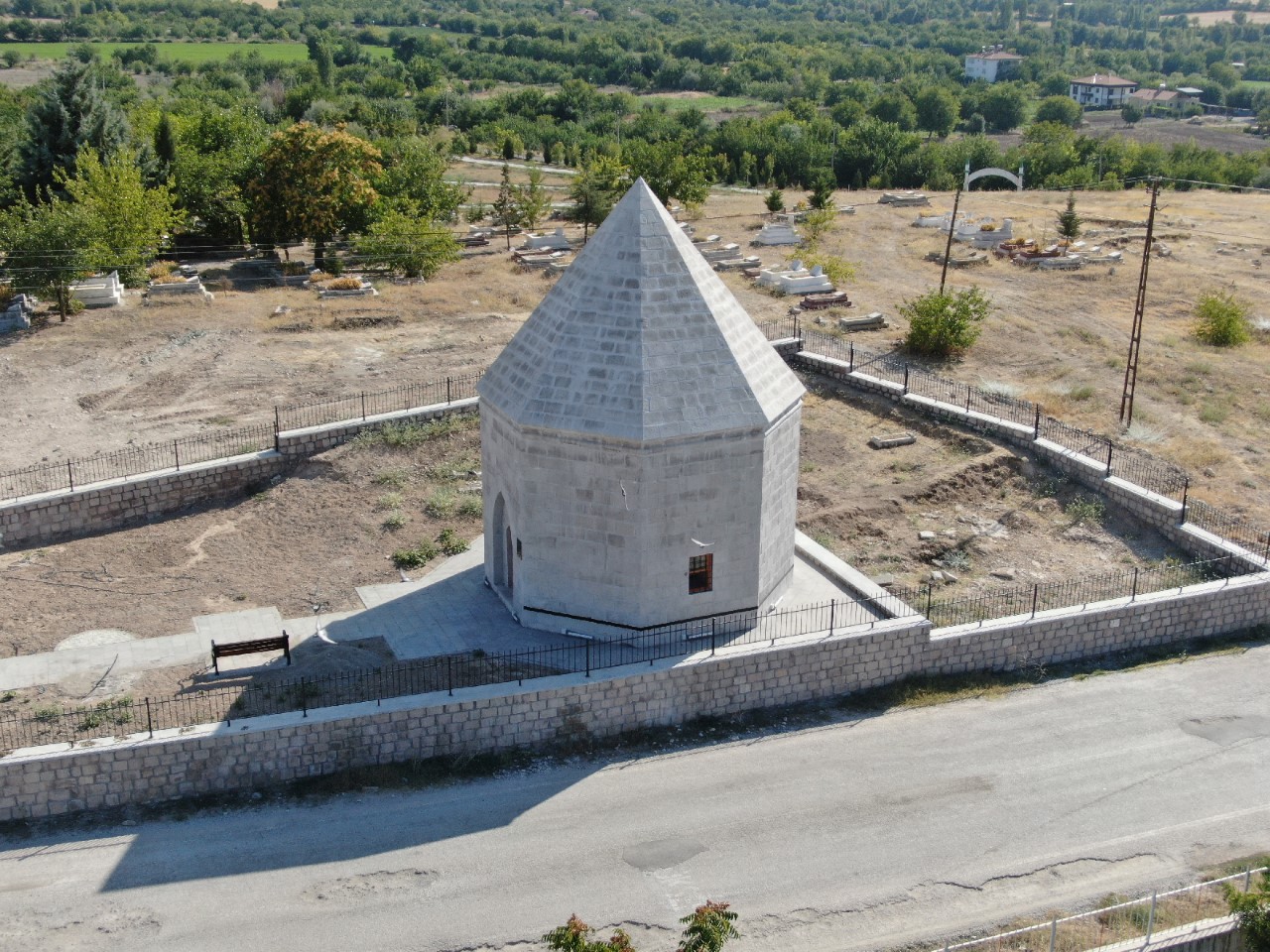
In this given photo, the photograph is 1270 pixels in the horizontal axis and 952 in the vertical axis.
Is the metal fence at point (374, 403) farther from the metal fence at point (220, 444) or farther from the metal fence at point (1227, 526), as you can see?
the metal fence at point (1227, 526)

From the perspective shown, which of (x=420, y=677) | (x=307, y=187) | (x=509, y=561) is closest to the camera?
(x=420, y=677)

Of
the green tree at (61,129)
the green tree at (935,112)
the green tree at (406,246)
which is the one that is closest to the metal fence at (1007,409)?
the green tree at (406,246)

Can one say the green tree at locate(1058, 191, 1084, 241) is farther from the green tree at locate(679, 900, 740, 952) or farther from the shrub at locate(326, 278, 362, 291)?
the green tree at locate(679, 900, 740, 952)

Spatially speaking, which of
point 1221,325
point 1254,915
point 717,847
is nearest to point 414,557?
point 717,847

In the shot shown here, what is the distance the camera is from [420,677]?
68.7ft

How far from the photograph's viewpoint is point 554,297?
Answer: 2220 cm

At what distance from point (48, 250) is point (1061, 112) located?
4445 inches

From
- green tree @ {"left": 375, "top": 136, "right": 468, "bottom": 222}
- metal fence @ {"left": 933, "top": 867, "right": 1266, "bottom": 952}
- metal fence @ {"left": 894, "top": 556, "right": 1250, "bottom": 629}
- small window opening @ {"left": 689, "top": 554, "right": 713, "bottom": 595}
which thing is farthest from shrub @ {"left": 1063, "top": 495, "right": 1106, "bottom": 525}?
green tree @ {"left": 375, "top": 136, "right": 468, "bottom": 222}

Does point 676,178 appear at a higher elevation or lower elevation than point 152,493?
higher

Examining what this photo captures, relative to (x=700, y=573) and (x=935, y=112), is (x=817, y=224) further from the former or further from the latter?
(x=935, y=112)

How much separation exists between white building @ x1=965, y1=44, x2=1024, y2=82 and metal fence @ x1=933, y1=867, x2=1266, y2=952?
171 meters

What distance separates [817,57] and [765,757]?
163 metres

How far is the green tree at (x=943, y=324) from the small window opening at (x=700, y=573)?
60.3ft

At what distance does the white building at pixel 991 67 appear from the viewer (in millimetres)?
175125
